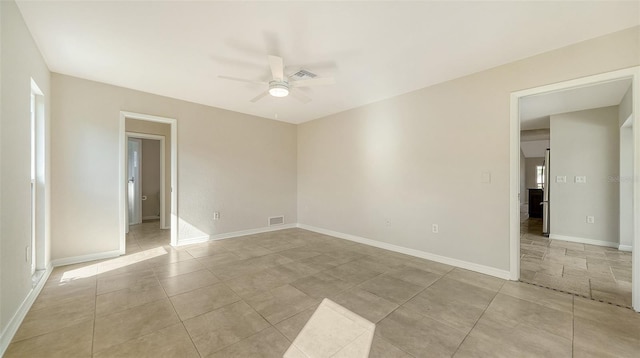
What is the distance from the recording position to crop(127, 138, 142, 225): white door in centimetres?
623

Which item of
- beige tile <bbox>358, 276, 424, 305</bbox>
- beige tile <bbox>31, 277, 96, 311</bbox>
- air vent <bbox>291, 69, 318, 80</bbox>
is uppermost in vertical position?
air vent <bbox>291, 69, 318, 80</bbox>

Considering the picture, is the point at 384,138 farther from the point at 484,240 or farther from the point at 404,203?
the point at 484,240

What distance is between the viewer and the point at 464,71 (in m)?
3.08

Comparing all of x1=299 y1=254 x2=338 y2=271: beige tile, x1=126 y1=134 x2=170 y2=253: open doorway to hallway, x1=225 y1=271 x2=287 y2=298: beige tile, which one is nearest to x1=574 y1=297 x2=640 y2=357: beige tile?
x1=299 y1=254 x2=338 y2=271: beige tile

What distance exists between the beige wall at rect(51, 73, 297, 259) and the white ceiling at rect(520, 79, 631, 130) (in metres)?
4.71

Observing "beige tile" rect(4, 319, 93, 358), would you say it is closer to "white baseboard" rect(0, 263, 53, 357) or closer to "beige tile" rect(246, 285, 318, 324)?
"white baseboard" rect(0, 263, 53, 357)

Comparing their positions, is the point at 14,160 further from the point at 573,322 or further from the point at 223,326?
the point at 573,322

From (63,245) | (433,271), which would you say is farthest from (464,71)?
(63,245)

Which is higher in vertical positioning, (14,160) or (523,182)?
(14,160)

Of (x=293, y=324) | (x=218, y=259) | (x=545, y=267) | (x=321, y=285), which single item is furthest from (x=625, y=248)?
(x=218, y=259)

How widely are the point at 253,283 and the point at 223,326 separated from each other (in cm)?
80

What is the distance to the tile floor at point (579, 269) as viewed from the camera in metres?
2.55

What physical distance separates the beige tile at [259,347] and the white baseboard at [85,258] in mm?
3131

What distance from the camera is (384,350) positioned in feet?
5.42
